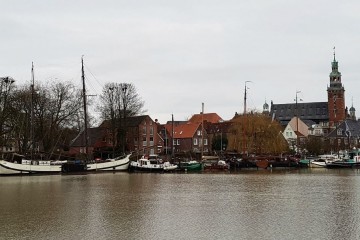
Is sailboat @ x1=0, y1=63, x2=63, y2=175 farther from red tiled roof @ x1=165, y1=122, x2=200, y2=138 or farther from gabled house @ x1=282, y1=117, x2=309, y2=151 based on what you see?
gabled house @ x1=282, y1=117, x2=309, y2=151

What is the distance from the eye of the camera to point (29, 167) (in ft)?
207

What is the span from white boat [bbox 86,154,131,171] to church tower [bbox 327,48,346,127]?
342 feet

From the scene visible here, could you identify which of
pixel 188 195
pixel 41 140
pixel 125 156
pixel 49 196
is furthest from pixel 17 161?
pixel 188 195

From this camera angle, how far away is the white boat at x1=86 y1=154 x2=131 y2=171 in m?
68.7

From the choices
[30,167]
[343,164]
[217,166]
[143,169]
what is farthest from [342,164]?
[30,167]

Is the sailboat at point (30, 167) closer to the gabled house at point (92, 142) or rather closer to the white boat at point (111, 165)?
the white boat at point (111, 165)

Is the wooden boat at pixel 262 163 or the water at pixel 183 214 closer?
the water at pixel 183 214

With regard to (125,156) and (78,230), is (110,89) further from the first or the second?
(78,230)

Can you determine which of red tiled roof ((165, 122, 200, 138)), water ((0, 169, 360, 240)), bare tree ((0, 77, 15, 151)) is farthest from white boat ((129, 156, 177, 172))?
red tiled roof ((165, 122, 200, 138))

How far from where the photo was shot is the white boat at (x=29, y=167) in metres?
62.1

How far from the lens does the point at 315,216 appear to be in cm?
2402

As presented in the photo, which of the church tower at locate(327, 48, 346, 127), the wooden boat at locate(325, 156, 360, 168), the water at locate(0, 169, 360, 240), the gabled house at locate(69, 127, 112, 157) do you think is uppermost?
the church tower at locate(327, 48, 346, 127)

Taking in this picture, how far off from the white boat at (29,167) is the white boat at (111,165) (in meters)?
4.89

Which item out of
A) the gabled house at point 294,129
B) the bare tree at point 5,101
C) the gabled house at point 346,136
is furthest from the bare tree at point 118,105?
the gabled house at point 294,129
